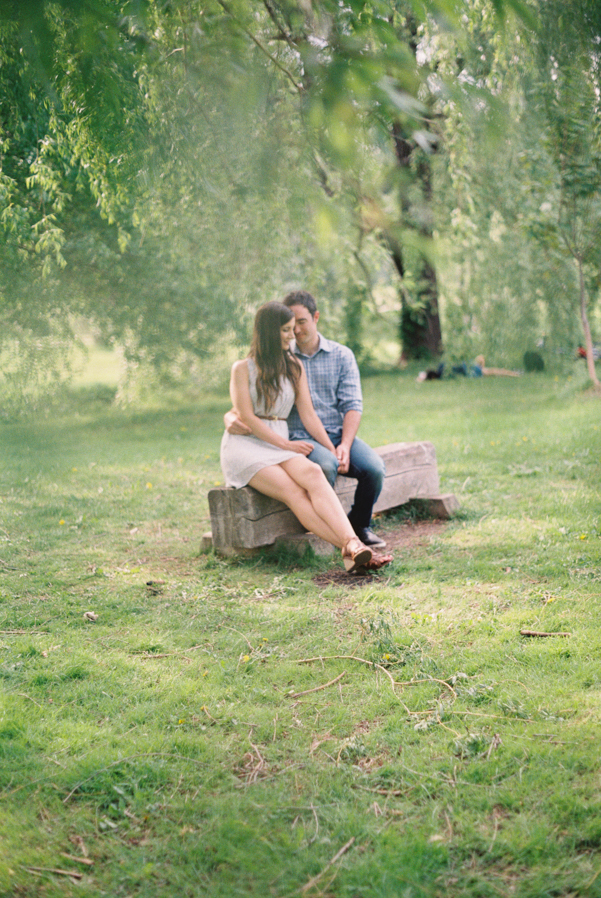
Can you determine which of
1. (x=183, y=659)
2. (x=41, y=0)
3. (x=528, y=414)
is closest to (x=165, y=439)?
(x=528, y=414)

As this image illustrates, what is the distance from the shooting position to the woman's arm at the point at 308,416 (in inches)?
193

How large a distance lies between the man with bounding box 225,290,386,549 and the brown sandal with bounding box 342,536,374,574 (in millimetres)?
597

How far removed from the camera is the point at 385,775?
8.05 feet

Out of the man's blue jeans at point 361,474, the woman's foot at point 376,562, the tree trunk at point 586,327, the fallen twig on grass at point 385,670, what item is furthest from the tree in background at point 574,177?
the fallen twig on grass at point 385,670

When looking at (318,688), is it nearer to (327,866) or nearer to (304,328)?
(327,866)

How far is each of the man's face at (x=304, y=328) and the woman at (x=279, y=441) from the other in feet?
0.81

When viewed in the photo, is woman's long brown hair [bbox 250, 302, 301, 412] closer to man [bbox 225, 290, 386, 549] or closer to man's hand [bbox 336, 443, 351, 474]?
man [bbox 225, 290, 386, 549]

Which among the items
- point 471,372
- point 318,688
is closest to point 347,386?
point 318,688

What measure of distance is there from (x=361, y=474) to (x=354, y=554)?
0.78 m

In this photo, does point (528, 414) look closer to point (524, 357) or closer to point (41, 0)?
point (524, 357)

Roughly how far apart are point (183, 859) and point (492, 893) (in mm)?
796

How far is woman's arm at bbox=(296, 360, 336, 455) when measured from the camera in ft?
16.1

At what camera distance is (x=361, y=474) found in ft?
15.9

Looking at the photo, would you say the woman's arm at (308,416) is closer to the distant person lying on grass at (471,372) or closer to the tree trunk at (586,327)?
the tree trunk at (586,327)
